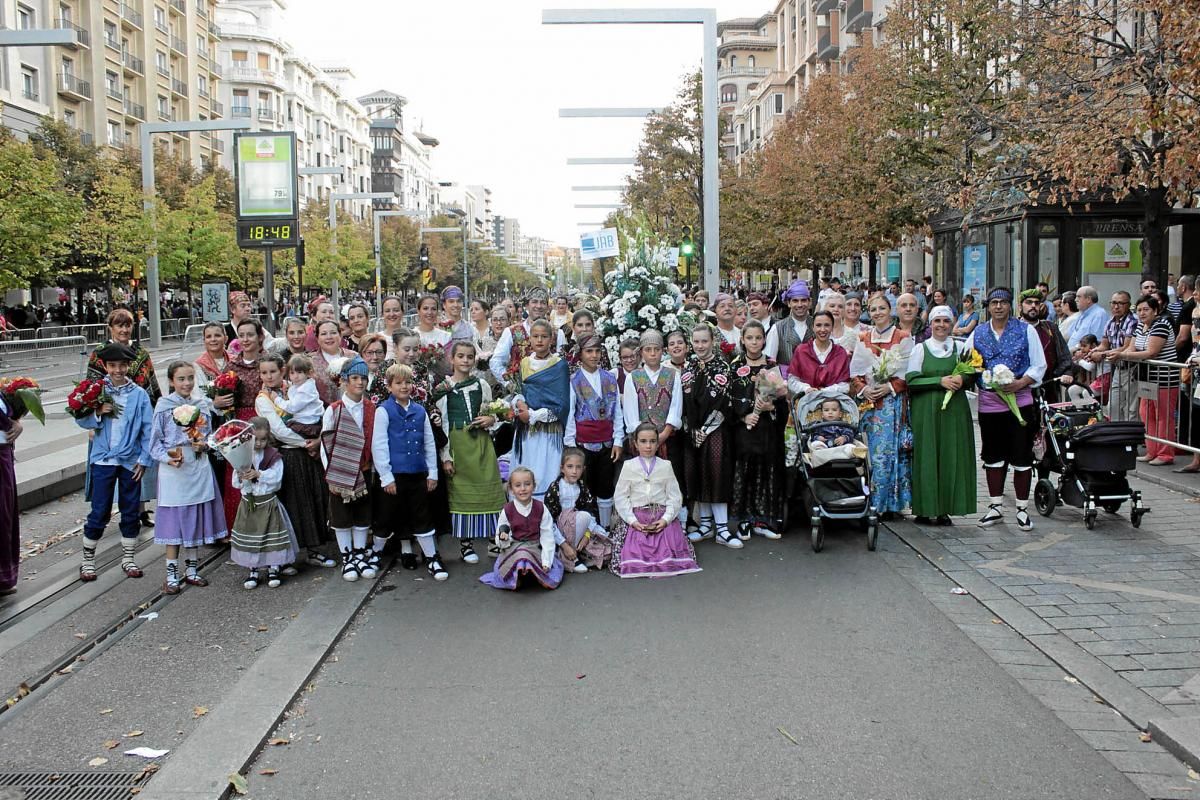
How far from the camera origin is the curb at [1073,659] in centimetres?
466

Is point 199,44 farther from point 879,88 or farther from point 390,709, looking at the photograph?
point 390,709

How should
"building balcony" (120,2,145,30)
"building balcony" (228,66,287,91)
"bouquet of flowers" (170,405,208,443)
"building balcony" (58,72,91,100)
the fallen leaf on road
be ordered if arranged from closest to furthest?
the fallen leaf on road, "bouquet of flowers" (170,405,208,443), "building balcony" (58,72,91,100), "building balcony" (120,2,145,30), "building balcony" (228,66,287,91)

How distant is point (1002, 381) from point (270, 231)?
48.3ft

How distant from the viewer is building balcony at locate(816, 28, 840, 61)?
5822 cm

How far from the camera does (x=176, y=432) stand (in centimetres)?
754

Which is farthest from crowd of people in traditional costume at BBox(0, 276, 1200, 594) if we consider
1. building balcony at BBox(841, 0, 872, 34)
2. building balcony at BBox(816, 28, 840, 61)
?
building balcony at BBox(816, 28, 840, 61)

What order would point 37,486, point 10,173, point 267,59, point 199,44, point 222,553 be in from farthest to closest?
1. point 267,59
2. point 199,44
3. point 10,173
4. point 37,486
5. point 222,553

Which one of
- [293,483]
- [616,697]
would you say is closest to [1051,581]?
[616,697]

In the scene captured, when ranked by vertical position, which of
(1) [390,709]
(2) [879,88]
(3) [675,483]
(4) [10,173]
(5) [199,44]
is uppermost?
(5) [199,44]

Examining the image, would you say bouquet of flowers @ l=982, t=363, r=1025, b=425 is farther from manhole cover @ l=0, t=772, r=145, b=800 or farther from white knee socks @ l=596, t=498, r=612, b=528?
manhole cover @ l=0, t=772, r=145, b=800

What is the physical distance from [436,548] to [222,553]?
1966mm

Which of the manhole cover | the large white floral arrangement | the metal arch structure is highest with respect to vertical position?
the metal arch structure

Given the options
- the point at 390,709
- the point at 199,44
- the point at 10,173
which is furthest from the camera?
the point at 199,44

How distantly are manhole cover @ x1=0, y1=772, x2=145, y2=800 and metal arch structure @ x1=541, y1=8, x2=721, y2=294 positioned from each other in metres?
12.1
